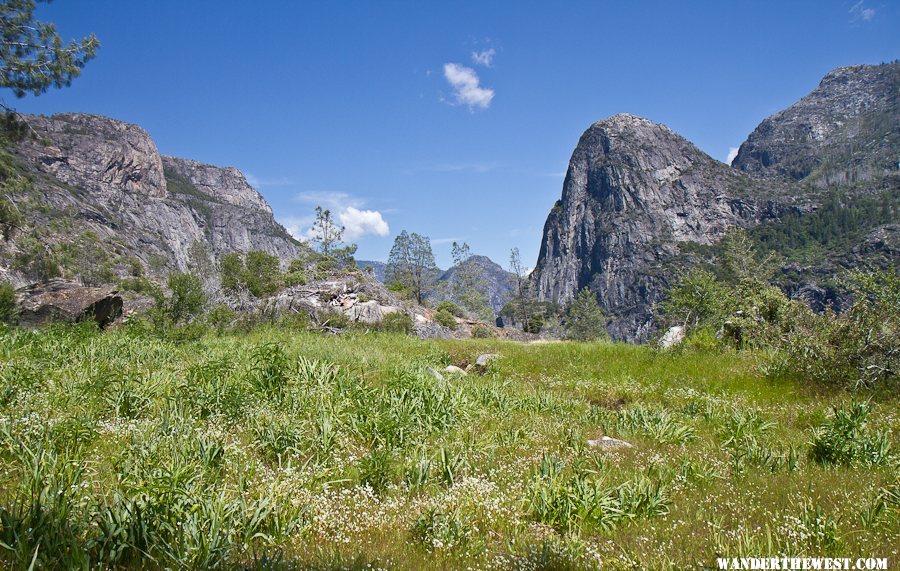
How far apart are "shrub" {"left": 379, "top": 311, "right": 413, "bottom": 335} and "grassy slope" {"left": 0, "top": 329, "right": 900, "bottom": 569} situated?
67.2ft

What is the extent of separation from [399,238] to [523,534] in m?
77.6

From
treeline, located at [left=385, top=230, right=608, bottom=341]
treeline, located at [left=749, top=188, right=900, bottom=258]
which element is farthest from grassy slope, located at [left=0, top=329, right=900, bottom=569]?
treeline, located at [left=749, top=188, right=900, bottom=258]

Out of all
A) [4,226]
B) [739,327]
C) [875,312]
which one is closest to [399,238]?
[4,226]

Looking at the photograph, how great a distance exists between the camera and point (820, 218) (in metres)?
180

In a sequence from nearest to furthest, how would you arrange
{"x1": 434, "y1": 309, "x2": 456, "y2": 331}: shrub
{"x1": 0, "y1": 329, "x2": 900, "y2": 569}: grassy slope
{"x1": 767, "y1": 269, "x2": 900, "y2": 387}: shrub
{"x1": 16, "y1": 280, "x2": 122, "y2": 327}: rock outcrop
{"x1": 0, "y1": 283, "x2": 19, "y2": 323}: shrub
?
{"x1": 0, "y1": 329, "x2": 900, "y2": 569}: grassy slope < {"x1": 767, "y1": 269, "x2": 900, "y2": 387}: shrub < {"x1": 0, "y1": 283, "x2": 19, "y2": 323}: shrub < {"x1": 16, "y1": 280, "x2": 122, "y2": 327}: rock outcrop < {"x1": 434, "y1": 309, "x2": 456, "y2": 331}: shrub

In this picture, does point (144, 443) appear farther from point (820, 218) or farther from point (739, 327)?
point (820, 218)

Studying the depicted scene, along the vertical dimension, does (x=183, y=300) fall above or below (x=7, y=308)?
above

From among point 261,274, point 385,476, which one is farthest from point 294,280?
point 385,476

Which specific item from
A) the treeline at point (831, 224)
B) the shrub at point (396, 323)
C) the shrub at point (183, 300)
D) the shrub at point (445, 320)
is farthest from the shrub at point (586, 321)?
the treeline at point (831, 224)

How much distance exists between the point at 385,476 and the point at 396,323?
2547 cm

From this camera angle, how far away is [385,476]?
4.38 m

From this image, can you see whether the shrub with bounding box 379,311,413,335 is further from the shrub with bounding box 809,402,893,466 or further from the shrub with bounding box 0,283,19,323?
the shrub with bounding box 809,402,893,466

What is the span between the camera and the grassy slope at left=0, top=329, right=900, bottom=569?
3.06m

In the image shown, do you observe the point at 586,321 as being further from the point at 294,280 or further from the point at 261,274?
the point at 261,274
